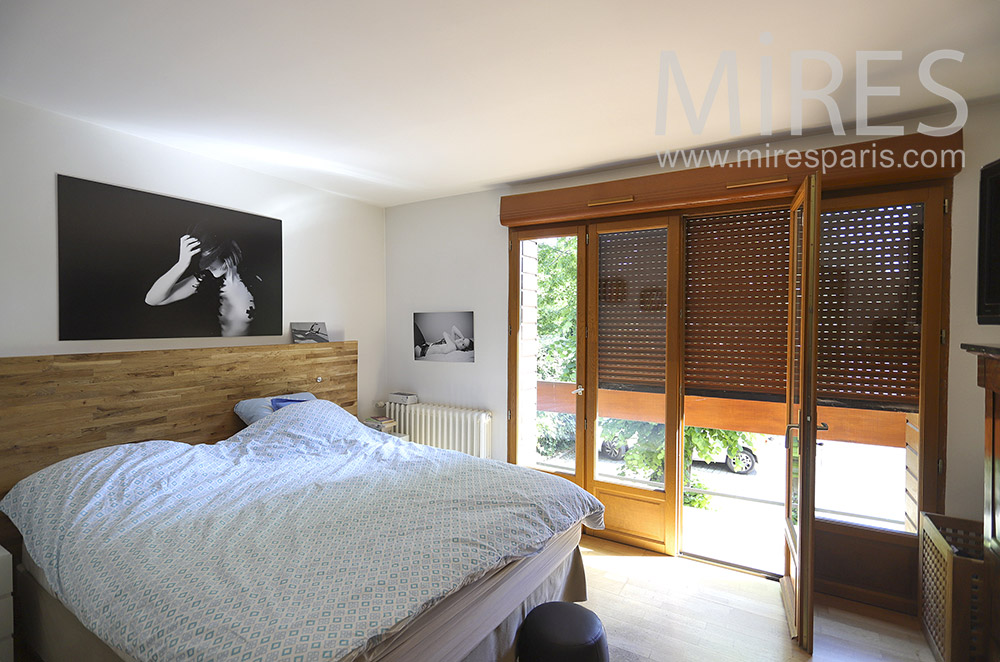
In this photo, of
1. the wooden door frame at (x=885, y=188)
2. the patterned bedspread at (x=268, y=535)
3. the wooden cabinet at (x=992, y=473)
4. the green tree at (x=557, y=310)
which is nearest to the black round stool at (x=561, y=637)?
the patterned bedspread at (x=268, y=535)

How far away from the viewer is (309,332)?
3.80 meters

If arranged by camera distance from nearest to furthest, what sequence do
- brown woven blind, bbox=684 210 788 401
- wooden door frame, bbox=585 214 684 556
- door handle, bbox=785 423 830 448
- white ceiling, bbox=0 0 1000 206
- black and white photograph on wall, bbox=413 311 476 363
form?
white ceiling, bbox=0 0 1000 206
door handle, bbox=785 423 830 448
brown woven blind, bbox=684 210 788 401
wooden door frame, bbox=585 214 684 556
black and white photograph on wall, bbox=413 311 476 363

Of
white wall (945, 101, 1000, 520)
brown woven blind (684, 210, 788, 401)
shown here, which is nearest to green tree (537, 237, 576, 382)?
brown woven blind (684, 210, 788, 401)

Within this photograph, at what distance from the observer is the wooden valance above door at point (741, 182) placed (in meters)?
2.45

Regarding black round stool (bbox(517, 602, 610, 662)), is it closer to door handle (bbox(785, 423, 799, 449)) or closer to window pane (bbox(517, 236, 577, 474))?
door handle (bbox(785, 423, 799, 449))

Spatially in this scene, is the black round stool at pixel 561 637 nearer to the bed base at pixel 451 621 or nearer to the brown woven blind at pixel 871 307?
the bed base at pixel 451 621

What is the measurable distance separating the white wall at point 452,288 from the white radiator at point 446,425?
12 centimetres

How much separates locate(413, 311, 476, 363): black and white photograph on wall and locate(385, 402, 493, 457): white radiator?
0.46 m

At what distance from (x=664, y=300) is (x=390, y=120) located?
2.16 metres

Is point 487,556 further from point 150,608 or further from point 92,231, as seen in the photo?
point 92,231

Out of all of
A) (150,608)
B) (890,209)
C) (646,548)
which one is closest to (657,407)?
(646,548)

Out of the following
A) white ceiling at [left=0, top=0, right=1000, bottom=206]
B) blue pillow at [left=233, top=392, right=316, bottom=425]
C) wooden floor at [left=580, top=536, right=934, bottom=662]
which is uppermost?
white ceiling at [left=0, top=0, right=1000, bottom=206]

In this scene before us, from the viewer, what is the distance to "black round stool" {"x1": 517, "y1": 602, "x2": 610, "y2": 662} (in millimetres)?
1734

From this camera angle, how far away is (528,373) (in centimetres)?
390
